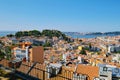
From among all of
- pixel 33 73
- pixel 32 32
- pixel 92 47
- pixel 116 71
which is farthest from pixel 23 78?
pixel 32 32

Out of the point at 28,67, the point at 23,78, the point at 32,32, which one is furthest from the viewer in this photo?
the point at 32,32

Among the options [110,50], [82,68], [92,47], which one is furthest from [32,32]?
[82,68]

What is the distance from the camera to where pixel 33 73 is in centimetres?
686

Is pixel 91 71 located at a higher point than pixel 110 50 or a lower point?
higher

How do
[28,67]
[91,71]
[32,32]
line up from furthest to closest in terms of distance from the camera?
[32,32]
[91,71]
[28,67]

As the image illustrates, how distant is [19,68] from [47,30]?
359 feet

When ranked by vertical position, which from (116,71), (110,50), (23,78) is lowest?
(110,50)

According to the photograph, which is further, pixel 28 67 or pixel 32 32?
pixel 32 32

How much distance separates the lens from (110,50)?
322 feet

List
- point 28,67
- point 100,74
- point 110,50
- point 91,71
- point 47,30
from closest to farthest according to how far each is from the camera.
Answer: point 28,67 < point 100,74 < point 91,71 < point 110,50 < point 47,30

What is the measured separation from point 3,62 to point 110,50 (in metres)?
94.7

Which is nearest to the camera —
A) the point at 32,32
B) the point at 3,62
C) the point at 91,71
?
the point at 3,62

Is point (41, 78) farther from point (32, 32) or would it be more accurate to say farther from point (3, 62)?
point (32, 32)

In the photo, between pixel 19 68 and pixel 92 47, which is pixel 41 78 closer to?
pixel 19 68
